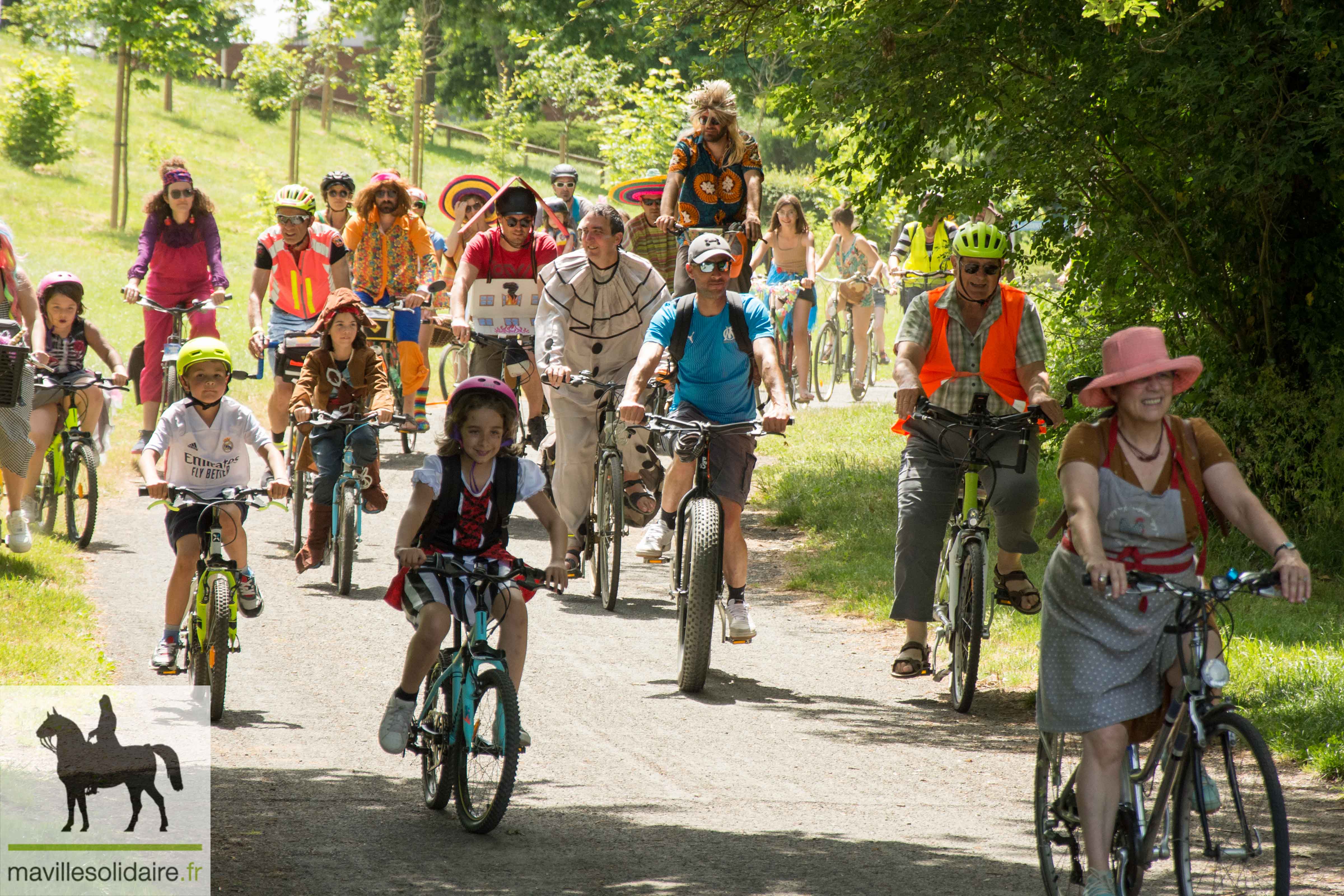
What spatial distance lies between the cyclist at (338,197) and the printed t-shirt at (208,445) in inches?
244

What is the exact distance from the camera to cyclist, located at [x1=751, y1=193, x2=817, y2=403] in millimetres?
18844

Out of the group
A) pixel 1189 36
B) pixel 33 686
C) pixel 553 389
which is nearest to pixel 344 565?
pixel 553 389

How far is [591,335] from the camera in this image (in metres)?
10.5

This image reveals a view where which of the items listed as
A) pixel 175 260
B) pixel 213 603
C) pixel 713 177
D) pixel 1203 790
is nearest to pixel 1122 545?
pixel 1203 790

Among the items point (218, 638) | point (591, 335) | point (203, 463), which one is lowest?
point (218, 638)

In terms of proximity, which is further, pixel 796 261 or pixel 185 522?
pixel 796 261

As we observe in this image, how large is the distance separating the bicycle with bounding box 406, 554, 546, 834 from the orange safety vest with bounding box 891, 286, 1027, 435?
2.97 m

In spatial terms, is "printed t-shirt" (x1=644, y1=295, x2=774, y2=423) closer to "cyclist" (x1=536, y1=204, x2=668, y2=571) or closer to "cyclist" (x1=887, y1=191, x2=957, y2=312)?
"cyclist" (x1=536, y1=204, x2=668, y2=571)

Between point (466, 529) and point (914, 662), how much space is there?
123 inches

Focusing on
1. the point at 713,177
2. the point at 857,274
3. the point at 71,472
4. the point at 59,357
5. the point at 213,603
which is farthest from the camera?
the point at 857,274

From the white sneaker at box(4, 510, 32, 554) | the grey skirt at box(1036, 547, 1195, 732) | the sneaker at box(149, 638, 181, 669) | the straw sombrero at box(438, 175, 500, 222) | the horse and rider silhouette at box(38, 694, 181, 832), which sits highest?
the straw sombrero at box(438, 175, 500, 222)

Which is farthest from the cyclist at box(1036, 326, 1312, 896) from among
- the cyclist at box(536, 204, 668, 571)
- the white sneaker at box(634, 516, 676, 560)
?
the white sneaker at box(634, 516, 676, 560)

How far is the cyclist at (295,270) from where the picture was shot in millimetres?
12961

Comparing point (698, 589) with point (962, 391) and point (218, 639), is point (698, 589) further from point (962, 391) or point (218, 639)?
→ point (218, 639)
